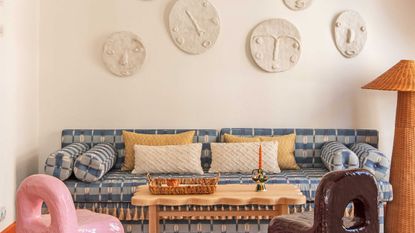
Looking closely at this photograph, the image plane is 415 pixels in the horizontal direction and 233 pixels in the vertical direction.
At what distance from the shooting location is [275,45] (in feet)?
18.3

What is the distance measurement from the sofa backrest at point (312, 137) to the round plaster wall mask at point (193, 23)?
813 millimetres

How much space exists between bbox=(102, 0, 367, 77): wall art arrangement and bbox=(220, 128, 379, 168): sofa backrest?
1.81ft

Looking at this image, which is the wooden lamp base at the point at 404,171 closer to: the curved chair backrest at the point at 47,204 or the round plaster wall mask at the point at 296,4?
the round plaster wall mask at the point at 296,4

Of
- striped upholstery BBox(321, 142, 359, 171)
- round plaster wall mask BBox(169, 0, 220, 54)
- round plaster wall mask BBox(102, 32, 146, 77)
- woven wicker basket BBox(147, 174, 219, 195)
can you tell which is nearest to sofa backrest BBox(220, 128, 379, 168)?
striped upholstery BBox(321, 142, 359, 171)

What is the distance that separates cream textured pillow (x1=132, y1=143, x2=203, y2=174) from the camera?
5.11 meters

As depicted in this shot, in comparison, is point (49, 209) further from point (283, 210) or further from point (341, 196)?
point (283, 210)

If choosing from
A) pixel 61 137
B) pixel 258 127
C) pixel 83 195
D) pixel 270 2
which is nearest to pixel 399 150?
pixel 258 127

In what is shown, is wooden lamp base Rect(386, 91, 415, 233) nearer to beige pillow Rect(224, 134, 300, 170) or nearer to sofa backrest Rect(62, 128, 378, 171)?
sofa backrest Rect(62, 128, 378, 171)

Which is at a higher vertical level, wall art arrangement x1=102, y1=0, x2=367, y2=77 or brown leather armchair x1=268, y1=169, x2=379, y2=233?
wall art arrangement x1=102, y1=0, x2=367, y2=77

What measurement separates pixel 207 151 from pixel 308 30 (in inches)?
53.5

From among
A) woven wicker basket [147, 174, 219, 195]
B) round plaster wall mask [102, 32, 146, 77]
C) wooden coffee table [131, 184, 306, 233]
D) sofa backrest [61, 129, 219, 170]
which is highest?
round plaster wall mask [102, 32, 146, 77]

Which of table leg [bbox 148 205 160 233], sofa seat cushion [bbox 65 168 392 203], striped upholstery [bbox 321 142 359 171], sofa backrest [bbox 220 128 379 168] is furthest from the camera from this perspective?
sofa backrest [bbox 220 128 379 168]

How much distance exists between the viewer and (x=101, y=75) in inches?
221

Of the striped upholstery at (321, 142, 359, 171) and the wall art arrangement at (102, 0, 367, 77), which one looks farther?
the wall art arrangement at (102, 0, 367, 77)
